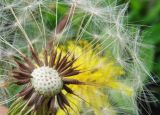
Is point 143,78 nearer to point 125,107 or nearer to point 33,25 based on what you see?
point 125,107

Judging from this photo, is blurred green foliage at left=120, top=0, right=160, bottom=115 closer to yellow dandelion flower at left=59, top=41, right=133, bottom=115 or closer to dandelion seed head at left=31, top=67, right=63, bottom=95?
yellow dandelion flower at left=59, top=41, right=133, bottom=115

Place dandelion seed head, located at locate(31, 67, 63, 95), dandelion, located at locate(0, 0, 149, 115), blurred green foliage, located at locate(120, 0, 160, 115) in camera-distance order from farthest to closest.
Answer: blurred green foliage, located at locate(120, 0, 160, 115), dandelion, located at locate(0, 0, 149, 115), dandelion seed head, located at locate(31, 67, 63, 95)

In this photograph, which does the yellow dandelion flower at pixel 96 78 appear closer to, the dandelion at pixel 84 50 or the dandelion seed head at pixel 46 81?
the dandelion at pixel 84 50

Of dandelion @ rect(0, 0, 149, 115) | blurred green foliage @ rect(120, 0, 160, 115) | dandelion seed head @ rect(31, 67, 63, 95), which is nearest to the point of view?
dandelion seed head @ rect(31, 67, 63, 95)

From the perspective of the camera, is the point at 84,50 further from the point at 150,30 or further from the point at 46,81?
the point at 150,30

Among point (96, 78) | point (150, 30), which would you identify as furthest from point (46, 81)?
point (150, 30)

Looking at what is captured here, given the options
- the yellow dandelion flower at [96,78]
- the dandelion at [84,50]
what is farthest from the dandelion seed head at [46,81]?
the yellow dandelion flower at [96,78]

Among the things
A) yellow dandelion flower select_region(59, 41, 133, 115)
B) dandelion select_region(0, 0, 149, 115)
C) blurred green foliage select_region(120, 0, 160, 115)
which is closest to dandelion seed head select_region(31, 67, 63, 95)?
dandelion select_region(0, 0, 149, 115)

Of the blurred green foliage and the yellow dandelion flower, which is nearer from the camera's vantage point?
the yellow dandelion flower
